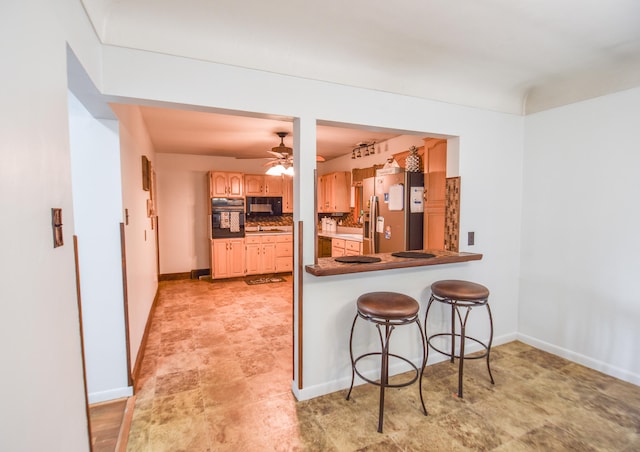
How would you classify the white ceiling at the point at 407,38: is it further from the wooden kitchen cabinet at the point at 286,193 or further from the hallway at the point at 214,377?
the wooden kitchen cabinet at the point at 286,193

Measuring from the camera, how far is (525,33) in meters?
2.09

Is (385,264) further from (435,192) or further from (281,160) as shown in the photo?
(281,160)

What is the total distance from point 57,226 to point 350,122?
1897mm

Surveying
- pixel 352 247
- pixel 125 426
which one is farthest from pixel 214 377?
pixel 352 247

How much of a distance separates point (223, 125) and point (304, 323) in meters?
2.78

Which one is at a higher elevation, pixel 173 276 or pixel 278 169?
pixel 278 169

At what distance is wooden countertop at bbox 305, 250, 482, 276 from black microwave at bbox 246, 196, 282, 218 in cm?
437

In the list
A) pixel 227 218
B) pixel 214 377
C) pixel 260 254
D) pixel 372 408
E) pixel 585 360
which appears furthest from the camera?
pixel 260 254

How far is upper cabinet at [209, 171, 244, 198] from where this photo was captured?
5.86 meters

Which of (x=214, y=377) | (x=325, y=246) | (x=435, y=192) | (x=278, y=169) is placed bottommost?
(x=214, y=377)

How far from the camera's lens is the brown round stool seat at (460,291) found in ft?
7.58

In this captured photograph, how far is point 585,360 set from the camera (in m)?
2.76

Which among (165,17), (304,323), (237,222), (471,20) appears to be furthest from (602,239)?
(237,222)

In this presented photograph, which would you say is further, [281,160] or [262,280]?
[262,280]
